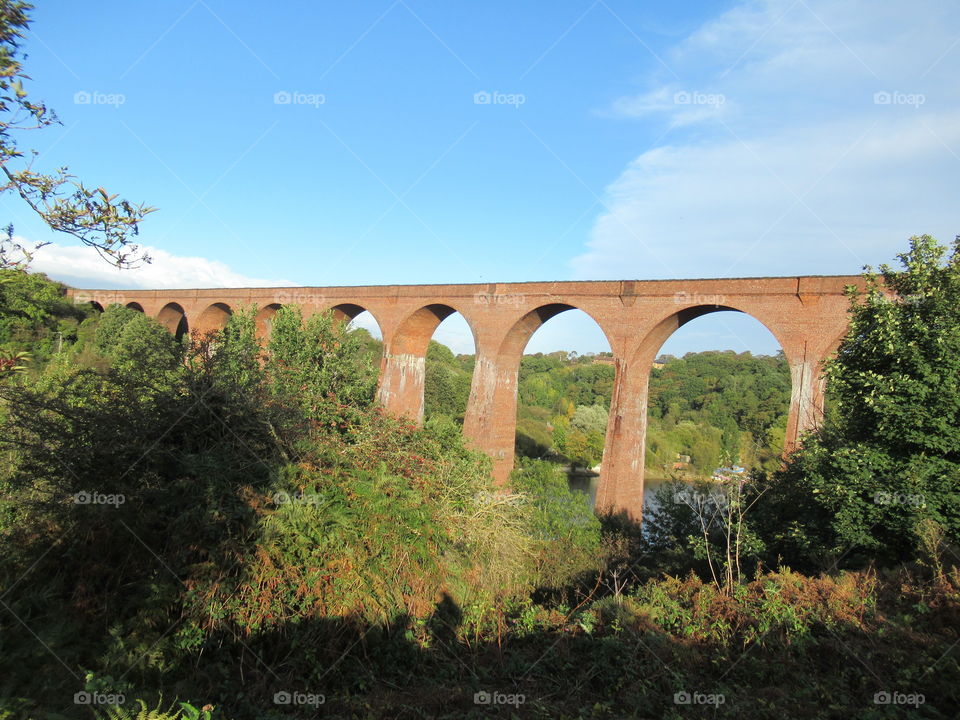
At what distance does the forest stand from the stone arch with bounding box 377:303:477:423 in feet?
41.9

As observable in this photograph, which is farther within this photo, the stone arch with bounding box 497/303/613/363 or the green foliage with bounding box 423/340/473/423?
the green foliage with bounding box 423/340/473/423

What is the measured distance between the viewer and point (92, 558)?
486cm

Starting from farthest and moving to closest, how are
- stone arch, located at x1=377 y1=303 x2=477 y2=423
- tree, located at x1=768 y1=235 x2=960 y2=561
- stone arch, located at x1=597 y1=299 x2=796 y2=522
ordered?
stone arch, located at x1=377 y1=303 x2=477 y2=423 < stone arch, located at x1=597 y1=299 x2=796 y2=522 < tree, located at x1=768 y1=235 x2=960 y2=561

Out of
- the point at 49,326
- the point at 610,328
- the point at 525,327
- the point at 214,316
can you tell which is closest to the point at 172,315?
the point at 214,316

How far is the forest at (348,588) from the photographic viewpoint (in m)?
4.11

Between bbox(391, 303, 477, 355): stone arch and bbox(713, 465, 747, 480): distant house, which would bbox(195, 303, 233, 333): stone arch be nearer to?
bbox(391, 303, 477, 355): stone arch

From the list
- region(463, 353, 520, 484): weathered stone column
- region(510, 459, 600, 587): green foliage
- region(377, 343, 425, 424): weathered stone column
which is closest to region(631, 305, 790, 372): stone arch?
region(510, 459, 600, 587): green foliage

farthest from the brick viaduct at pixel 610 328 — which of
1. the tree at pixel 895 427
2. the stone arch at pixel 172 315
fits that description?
the stone arch at pixel 172 315

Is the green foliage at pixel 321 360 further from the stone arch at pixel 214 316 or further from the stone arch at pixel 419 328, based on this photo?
the stone arch at pixel 214 316

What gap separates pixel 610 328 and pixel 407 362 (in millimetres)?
8267

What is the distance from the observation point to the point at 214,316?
94.9ft

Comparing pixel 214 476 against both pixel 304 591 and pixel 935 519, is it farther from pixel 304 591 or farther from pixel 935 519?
pixel 935 519

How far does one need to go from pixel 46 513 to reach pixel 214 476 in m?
1.39

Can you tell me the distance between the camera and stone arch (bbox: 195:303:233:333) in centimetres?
2838
